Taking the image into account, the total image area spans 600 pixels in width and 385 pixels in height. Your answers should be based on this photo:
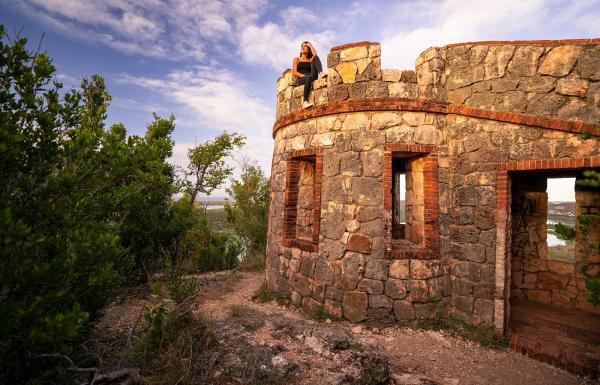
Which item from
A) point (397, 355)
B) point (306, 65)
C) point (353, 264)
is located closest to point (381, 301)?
point (353, 264)

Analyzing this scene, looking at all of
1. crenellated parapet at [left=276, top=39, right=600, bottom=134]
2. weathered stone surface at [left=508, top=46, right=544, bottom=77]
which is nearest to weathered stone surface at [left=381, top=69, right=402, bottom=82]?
crenellated parapet at [left=276, top=39, right=600, bottom=134]

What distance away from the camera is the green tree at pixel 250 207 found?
10375mm

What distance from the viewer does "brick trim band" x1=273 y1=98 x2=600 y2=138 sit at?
3.82 m

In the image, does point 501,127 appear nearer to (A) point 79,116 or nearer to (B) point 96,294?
(A) point 79,116

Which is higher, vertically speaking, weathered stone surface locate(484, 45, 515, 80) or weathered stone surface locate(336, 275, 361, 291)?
weathered stone surface locate(484, 45, 515, 80)

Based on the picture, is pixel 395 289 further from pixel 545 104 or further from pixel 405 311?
pixel 545 104

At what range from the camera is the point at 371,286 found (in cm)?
457

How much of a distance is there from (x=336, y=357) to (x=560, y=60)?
4.61 m

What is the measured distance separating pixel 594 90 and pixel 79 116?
5530 millimetres

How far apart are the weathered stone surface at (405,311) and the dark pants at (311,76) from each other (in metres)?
3.65

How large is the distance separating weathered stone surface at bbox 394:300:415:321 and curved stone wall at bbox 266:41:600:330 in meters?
0.01

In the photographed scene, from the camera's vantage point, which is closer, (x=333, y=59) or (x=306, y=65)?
(x=333, y=59)

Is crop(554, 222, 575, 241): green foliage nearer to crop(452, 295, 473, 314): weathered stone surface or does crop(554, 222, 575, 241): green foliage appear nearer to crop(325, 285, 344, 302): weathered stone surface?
crop(452, 295, 473, 314): weathered stone surface

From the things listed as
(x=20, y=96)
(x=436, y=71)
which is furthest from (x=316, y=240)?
(x=20, y=96)
